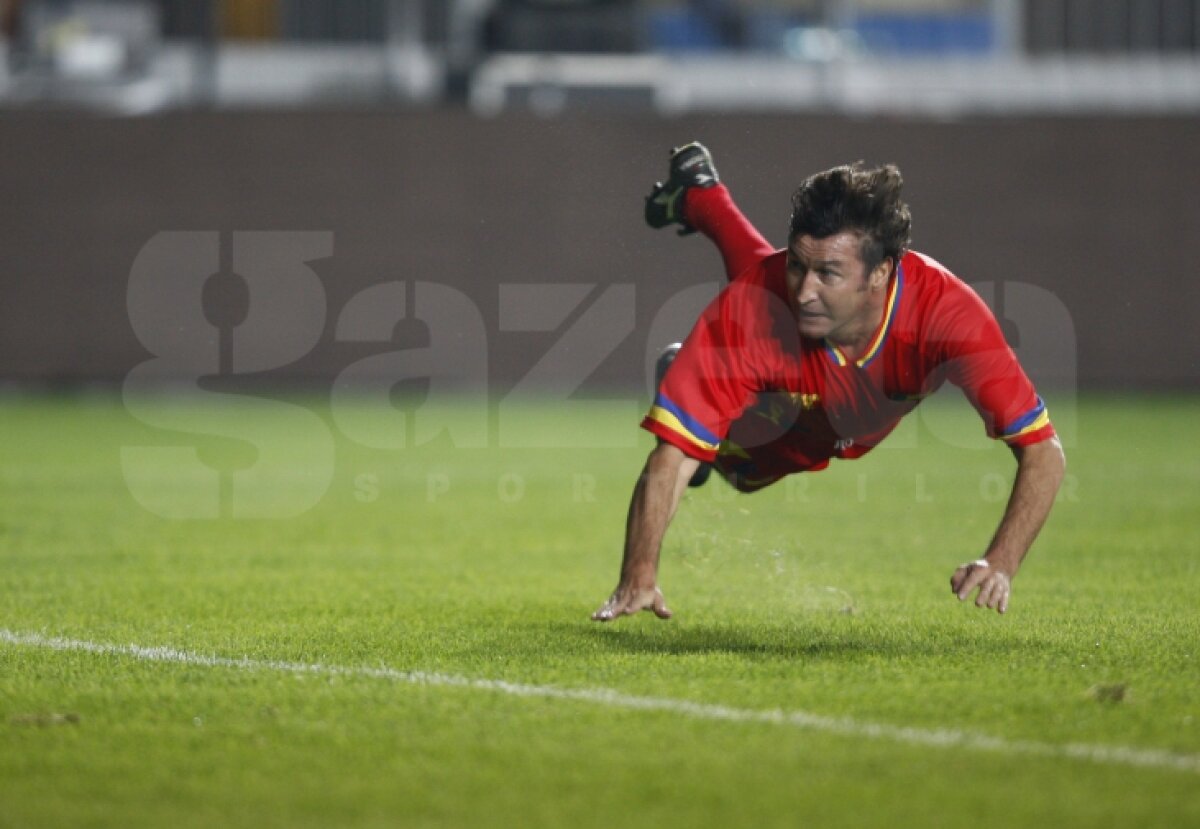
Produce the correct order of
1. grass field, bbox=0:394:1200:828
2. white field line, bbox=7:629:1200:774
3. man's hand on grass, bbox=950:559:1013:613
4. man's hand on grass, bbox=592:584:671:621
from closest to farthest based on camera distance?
grass field, bbox=0:394:1200:828
white field line, bbox=7:629:1200:774
man's hand on grass, bbox=950:559:1013:613
man's hand on grass, bbox=592:584:671:621

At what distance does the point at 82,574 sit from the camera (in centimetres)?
750

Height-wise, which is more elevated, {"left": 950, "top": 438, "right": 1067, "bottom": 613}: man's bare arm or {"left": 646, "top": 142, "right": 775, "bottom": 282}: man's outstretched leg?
{"left": 646, "top": 142, "right": 775, "bottom": 282}: man's outstretched leg

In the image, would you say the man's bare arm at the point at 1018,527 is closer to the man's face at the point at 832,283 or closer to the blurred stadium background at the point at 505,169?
the man's face at the point at 832,283

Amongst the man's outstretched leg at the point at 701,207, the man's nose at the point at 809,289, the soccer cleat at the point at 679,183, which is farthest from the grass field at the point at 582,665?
the soccer cleat at the point at 679,183

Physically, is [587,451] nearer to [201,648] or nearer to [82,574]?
[82,574]

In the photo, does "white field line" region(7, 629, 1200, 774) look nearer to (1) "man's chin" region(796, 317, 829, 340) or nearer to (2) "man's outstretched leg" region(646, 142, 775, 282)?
(1) "man's chin" region(796, 317, 829, 340)

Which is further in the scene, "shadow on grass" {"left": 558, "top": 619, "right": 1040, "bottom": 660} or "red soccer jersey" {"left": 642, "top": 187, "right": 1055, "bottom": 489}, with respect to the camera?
"shadow on grass" {"left": 558, "top": 619, "right": 1040, "bottom": 660}

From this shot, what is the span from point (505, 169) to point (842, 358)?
11.7m

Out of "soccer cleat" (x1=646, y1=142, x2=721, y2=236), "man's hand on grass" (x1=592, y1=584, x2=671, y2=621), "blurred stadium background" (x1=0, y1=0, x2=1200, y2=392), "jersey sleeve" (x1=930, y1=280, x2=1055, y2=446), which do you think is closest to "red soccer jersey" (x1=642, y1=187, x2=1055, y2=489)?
"jersey sleeve" (x1=930, y1=280, x2=1055, y2=446)

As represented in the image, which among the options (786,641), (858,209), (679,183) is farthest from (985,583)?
(679,183)

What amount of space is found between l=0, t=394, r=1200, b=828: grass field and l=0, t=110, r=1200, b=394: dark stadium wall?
616cm

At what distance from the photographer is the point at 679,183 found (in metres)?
6.98

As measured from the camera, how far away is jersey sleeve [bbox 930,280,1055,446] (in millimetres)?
5461

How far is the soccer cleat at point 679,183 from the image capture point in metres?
6.96
